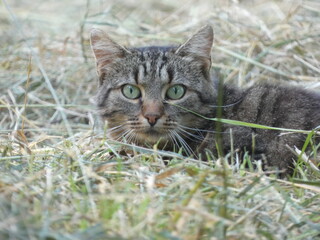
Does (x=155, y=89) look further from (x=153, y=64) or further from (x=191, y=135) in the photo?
(x=191, y=135)

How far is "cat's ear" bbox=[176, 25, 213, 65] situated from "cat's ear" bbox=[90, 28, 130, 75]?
0.39m

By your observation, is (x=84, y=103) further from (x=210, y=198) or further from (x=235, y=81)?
(x=210, y=198)

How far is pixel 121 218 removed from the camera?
1.84 metres

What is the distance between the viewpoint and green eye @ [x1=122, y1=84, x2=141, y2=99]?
3223 mm

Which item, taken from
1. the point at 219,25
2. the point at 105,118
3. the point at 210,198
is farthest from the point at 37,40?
the point at 210,198

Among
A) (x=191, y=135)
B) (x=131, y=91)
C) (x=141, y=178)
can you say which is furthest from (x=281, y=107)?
(x=141, y=178)

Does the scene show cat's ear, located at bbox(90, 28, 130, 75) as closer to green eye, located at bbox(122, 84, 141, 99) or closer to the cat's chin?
green eye, located at bbox(122, 84, 141, 99)

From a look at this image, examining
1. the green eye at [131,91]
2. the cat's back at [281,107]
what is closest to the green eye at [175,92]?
the green eye at [131,91]

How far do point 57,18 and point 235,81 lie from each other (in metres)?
3.20

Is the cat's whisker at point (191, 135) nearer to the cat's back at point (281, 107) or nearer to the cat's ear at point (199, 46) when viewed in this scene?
the cat's back at point (281, 107)

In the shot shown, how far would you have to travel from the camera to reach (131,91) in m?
3.24

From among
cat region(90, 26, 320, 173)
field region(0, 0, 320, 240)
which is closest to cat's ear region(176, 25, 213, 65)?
cat region(90, 26, 320, 173)

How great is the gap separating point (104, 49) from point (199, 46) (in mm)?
655

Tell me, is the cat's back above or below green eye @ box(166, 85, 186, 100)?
below
